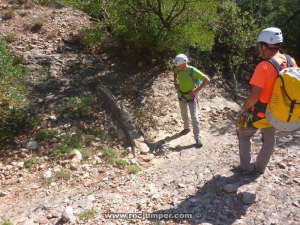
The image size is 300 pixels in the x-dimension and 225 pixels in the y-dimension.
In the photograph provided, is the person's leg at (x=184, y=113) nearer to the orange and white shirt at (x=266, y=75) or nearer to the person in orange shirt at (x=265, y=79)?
the person in orange shirt at (x=265, y=79)

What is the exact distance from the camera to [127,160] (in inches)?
192

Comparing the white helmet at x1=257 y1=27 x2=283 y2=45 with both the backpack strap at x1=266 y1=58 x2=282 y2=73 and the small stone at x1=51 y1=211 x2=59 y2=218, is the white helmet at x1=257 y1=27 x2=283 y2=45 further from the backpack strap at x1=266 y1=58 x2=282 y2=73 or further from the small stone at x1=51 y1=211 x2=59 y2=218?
the small stone at x1=51 y1=211 x2=59 y2=218

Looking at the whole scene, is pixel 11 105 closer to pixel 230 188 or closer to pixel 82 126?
pixel 82 126

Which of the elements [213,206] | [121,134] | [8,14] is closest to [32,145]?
[121,134]

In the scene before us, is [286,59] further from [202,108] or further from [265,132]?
[202,108]

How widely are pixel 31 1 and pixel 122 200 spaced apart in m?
8.48

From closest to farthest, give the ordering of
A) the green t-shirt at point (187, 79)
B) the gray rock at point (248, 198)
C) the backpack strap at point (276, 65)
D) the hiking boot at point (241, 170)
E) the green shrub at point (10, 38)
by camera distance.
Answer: the backpack strap at point (276, 65) → the gray rock at point (248, 198) → the hiking boot at point (241, 170) → the green t-shirt at point (187, 79) → the green shrub at point (10, 38)

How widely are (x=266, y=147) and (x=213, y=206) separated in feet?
3.34

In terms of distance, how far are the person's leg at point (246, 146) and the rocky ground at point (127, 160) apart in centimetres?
15

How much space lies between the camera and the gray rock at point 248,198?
132 inches

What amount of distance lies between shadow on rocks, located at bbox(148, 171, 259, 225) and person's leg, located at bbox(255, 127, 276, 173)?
20 centimetres

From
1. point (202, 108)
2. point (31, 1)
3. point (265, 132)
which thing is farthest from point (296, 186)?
point (31, 1)

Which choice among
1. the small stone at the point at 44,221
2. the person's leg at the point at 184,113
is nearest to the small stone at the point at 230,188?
the person's leg at the point at 184,113

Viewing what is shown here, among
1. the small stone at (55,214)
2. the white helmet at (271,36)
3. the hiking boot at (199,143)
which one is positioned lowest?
the small stone at (55,214)
